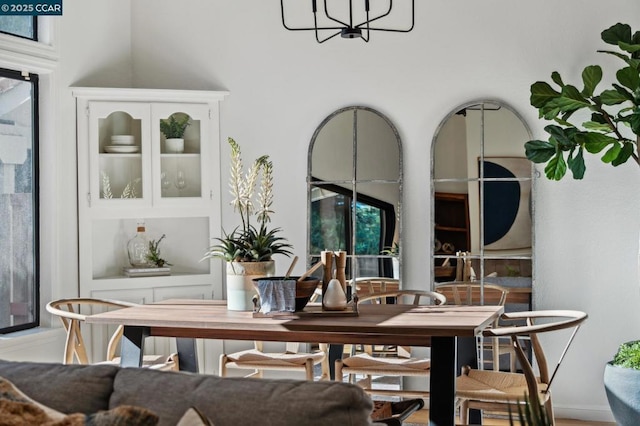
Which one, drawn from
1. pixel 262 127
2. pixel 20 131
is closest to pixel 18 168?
pixel 20 131

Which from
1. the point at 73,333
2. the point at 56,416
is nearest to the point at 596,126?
the point at 73,333

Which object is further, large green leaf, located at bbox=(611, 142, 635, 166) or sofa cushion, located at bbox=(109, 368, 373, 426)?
large green leaf, located at bbox=(611, 142, 635, 166)

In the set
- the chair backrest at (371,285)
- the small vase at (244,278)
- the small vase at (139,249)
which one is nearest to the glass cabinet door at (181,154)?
the small vase at (139,249)

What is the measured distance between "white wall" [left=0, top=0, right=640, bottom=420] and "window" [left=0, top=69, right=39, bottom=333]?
7.1 inches

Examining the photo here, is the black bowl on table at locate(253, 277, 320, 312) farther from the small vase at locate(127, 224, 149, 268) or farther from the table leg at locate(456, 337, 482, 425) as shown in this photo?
the small vase at locate(127, 224, 149, 268)

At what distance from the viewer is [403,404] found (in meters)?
3.47

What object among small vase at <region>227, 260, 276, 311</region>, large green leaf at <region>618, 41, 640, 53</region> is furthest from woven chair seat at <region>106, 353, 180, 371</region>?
large green leaf at <region>618, 41, 640, 53</region>

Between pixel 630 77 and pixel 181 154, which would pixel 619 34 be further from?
pixel 181 154

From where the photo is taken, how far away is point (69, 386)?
2279 millimetres

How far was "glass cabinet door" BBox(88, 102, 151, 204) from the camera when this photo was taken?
581 centimetres

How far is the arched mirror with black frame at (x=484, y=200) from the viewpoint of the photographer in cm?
543

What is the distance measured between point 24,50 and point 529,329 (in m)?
3.38

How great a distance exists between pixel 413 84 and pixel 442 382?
2585 millimetres

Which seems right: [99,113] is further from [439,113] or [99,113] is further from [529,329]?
[529,329]
